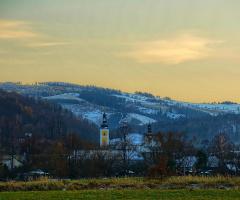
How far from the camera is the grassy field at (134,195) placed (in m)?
25.7

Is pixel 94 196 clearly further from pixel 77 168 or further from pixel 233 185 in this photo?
pixel 77 168

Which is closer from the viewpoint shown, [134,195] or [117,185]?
[134,195]

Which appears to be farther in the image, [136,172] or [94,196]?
[136,172]

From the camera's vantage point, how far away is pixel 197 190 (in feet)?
92.7

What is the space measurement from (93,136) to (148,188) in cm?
15841

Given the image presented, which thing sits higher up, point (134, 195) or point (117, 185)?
point (117, 185)

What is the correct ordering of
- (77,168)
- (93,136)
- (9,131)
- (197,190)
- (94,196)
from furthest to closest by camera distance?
(93,136) → (9,131) → (77,168) → (197,190) → (94,196)

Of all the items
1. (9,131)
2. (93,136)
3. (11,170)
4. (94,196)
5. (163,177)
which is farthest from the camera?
(93,136)

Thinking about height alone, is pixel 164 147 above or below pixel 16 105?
below

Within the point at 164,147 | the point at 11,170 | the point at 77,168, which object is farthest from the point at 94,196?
the point at 164,147

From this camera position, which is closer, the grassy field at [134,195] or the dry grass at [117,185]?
the grassy field at [134,195]

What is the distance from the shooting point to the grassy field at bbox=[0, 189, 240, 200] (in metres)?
25.7

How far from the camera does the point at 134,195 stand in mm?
26500

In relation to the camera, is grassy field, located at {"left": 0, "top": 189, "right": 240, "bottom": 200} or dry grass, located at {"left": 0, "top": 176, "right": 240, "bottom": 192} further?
dry grass, located at {"left": 0, "top": 176, "right": 240, "bottom": 192}
